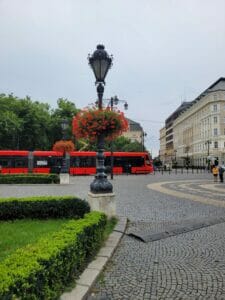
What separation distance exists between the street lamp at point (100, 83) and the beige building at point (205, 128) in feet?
248

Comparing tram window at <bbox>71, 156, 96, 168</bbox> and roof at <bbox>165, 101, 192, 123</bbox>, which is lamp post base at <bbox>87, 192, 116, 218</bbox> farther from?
roof at <bbox>165, 101, 192, 123</bbox>

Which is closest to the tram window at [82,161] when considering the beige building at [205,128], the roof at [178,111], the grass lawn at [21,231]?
the grass lawn at [21,231]

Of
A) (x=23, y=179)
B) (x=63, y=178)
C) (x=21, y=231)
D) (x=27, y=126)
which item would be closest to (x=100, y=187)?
(x=21, y=231)

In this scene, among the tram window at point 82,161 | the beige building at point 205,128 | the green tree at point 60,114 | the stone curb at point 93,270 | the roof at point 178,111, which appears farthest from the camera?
the roof at point 178,111

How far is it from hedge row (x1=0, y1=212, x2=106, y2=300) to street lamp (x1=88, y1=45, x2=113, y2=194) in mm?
3783

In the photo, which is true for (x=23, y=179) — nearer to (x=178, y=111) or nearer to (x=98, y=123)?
(x=98, y=123)

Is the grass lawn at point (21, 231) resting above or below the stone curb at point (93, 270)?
above

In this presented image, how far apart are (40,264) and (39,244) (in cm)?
93

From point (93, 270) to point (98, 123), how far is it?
5082 millimetres

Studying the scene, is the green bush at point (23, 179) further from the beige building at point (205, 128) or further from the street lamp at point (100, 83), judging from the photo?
the beige building at point (205, 128)

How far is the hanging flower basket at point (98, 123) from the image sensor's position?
9953 millimetres

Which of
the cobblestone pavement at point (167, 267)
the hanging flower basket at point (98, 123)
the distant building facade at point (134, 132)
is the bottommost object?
the cobblestone pavement at point (167, 267)

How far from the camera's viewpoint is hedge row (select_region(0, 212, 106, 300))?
334cm

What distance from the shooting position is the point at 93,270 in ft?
18.2
